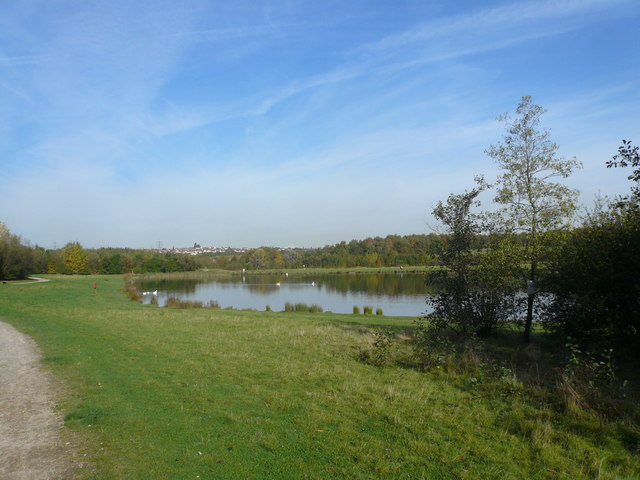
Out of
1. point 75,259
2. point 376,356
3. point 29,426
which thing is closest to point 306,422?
point 29,426

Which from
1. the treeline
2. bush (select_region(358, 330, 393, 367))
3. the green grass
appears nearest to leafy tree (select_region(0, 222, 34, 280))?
the treeline

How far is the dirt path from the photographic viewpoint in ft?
14.3

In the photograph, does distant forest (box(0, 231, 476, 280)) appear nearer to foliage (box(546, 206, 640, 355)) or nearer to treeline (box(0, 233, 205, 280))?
treeline (box(0, 233, 205, 280))

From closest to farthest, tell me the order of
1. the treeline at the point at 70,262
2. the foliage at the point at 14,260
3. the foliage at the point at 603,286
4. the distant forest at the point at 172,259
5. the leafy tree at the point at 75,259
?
1. the foliage at the point at 603,286
2. the foliage at the point at 14,260
3. the treeline at the point at 70,262
4. the distant forest at the point at 172,259
5. the leafy tree at the point at 75,259

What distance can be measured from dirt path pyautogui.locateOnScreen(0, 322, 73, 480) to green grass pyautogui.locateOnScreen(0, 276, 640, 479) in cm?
27

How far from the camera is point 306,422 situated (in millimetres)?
5539

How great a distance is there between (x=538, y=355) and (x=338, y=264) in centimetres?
10693

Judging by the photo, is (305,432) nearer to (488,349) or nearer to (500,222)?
(488,349)

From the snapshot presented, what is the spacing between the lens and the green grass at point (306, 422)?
171 inches

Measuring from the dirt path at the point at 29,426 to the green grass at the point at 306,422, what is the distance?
0.27 meters

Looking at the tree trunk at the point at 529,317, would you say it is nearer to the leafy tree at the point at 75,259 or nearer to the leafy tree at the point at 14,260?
the leafy tree at the point at 14,260

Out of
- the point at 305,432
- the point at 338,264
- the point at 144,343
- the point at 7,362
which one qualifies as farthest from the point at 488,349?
the point at 338,264

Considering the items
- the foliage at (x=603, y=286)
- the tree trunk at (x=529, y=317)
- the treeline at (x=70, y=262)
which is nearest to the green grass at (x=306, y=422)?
the foliage at (x=603, y=286)

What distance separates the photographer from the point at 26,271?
49.2 metres
